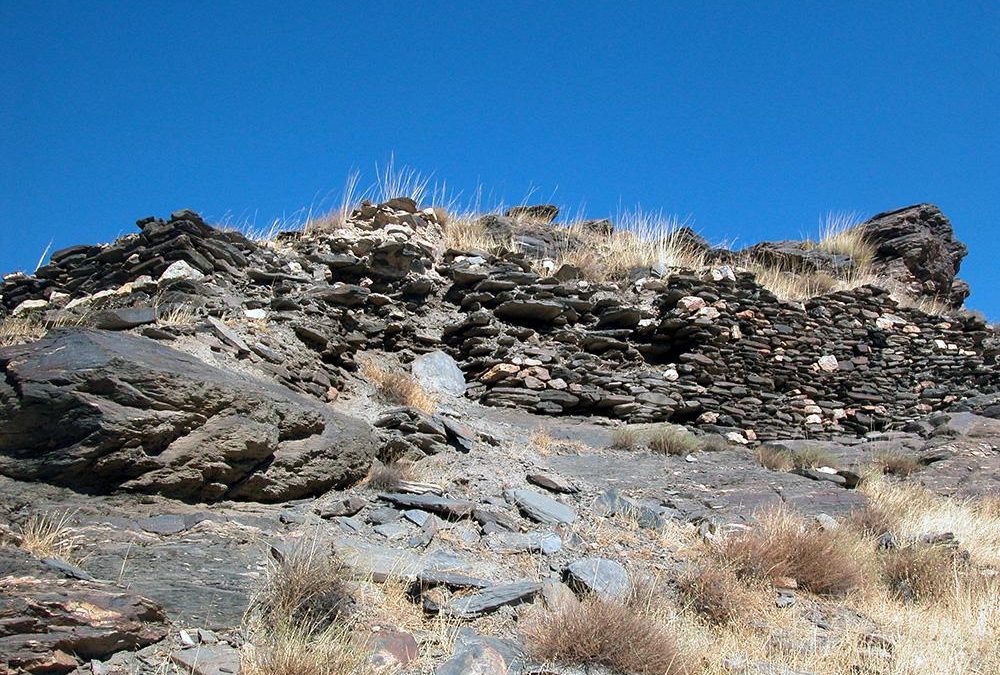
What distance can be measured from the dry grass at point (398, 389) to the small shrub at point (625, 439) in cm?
226

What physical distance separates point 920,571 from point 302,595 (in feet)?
15.7

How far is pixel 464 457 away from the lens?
739 centimetres

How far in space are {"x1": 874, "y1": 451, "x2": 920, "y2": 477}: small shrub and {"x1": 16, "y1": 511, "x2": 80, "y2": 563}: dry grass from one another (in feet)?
29.0

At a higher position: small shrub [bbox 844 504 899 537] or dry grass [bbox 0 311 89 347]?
dry grass [bbox 0 311 89 347]

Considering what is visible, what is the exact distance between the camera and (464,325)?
11688 millimetres

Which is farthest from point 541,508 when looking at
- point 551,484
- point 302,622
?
point 302,622

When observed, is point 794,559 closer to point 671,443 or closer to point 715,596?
point 715,596

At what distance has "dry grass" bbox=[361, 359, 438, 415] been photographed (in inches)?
346

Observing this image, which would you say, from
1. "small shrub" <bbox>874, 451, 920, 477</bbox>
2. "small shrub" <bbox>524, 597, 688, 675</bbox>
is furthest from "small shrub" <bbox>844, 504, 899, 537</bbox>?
"small shrub" <bbox>524, 597, 688, 675</bbox>

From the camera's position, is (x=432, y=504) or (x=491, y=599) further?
(x=432, y=504)

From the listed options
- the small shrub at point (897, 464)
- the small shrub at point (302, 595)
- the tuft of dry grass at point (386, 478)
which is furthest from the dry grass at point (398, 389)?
the small shrub at point (897, 464)

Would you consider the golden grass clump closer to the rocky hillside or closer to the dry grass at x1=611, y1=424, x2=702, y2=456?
the rocky hillside

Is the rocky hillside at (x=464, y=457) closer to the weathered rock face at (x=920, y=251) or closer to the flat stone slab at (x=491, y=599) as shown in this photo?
the flat stone slab at (x=491, y=599)

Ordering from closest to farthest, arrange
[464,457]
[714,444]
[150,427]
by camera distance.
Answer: [150,427] → [464,457] → [714,444]
